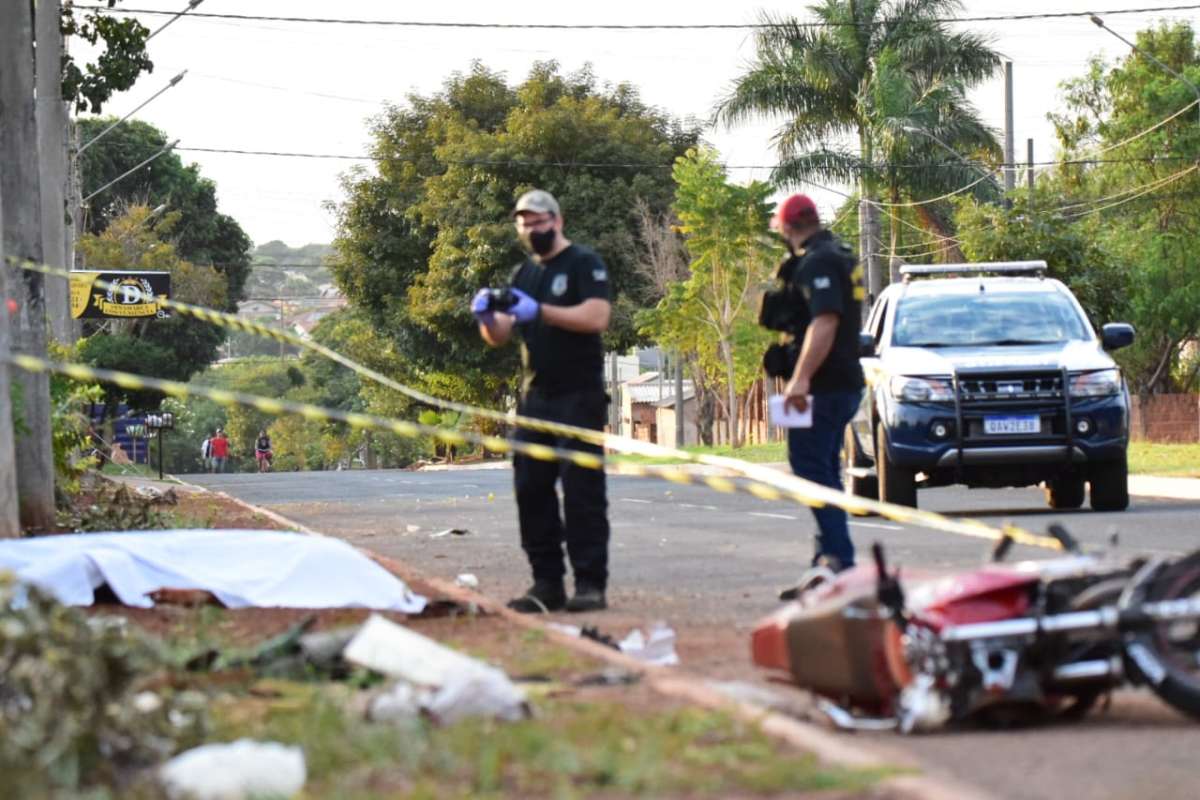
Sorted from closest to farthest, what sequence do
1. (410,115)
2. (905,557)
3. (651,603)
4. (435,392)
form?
(651,603) < (905,557) < (410,115) < (435,392)

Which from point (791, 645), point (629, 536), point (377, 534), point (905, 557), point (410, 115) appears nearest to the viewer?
point (791, 645)

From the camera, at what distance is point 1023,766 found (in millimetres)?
5590

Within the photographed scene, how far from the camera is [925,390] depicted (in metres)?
16.3

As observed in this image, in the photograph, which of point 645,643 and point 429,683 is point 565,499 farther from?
point 429,683

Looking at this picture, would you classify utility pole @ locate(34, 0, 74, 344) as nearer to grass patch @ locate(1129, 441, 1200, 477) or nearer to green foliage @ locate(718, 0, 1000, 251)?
grass patch @ locate(1129, 441, 1200, 477)

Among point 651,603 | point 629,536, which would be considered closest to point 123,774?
point 651,603

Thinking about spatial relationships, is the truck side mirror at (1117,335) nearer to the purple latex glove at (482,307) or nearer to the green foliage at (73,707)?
the purple latex glove at (482,307)

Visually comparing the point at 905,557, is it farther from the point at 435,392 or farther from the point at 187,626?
the point at 435,392

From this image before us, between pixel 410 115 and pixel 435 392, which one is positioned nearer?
pixel 410 115

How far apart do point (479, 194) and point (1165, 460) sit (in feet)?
92.3

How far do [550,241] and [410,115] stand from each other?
172 feet

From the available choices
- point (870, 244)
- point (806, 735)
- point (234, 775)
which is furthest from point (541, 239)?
point (870, 244)

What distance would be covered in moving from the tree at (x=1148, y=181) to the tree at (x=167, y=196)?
2954 cm

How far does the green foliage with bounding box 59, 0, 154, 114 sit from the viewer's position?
67.4 feet
